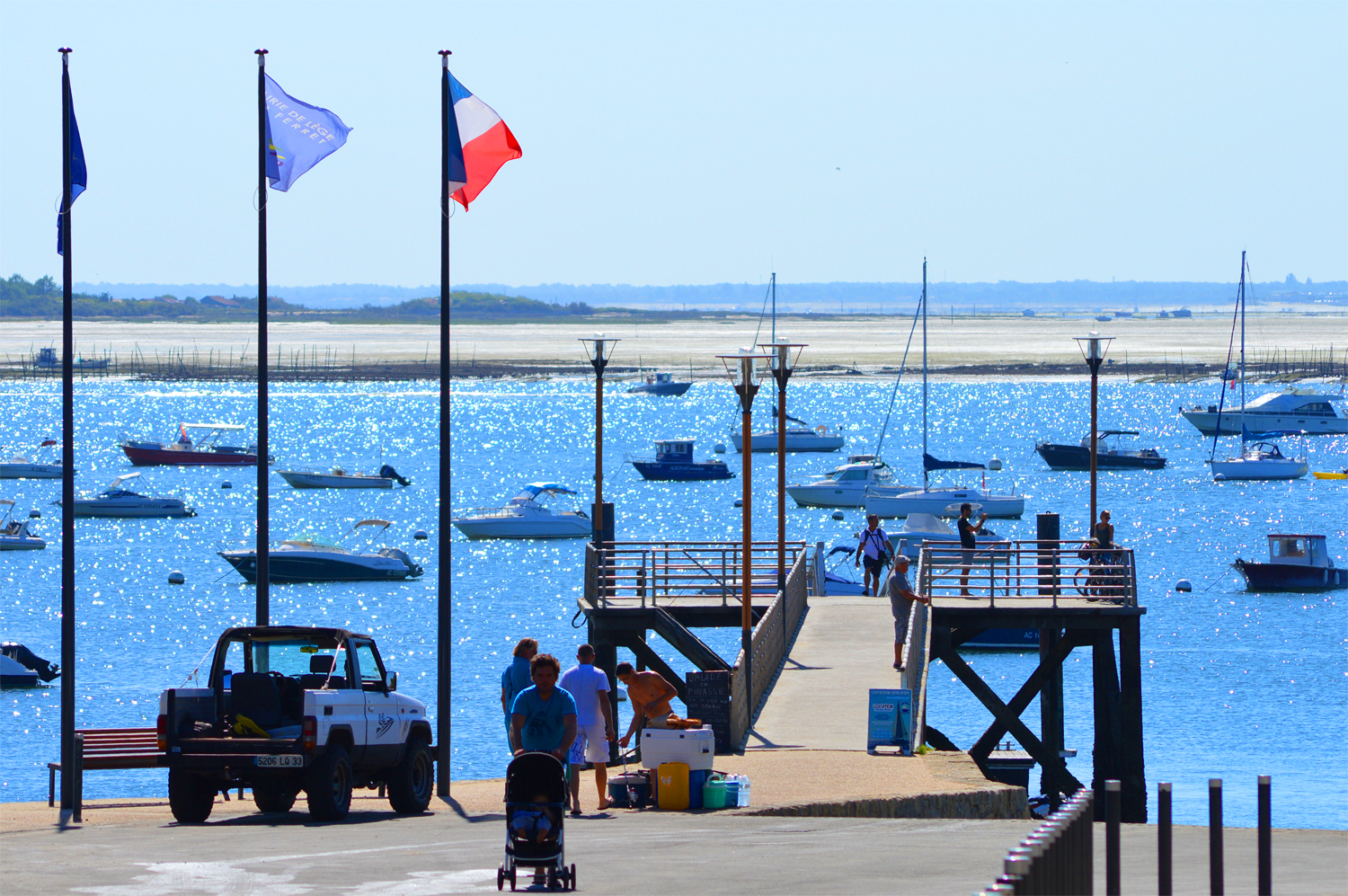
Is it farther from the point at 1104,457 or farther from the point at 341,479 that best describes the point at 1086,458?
the point at 341,479

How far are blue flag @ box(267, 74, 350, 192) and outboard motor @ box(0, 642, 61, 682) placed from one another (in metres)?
35.2

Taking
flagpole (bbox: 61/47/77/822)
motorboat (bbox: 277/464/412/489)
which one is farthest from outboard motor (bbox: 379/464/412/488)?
flagpole (bbox: 61/47/77/822)

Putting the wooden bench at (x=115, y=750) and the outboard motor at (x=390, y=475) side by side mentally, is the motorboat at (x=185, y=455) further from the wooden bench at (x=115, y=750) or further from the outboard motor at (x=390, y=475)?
the wooden bench at (x=115, y=750)

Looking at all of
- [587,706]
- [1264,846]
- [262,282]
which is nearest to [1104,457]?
[262,282]

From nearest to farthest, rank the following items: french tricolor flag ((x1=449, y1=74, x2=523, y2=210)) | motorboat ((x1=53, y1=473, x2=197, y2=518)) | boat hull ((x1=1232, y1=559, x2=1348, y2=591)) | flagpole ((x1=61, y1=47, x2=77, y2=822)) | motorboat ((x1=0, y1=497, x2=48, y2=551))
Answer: flagpole ((x1=61, y1=47, x2=77, y2=822))
french tricolor flag ((x1=449, y1=74, x2=523, y2=210))
boat hull ((x1=1232, y1=559, x2=1348, y2=591))
motorboat ((x1=0, y1=497, x2=48, y2=551))
motorboat ((x1=53, y1=473, x2=197, y2=518))

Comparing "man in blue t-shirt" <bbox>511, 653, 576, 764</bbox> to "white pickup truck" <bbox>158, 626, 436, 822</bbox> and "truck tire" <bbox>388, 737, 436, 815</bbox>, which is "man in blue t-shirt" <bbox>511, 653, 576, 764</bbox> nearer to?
"white pickup truck" <bbox>158, 626, 436, 822</bbox>

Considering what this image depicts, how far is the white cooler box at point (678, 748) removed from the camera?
16.7 meters

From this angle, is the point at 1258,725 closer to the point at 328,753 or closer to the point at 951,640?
the point at 951,640

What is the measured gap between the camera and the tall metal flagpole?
1850cm

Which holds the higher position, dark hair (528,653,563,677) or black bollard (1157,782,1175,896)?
dark hair (528,653,563,677)

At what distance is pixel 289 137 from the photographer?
22578mm

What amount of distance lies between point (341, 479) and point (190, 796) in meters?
114

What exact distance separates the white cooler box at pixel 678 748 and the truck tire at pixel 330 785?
267 cm

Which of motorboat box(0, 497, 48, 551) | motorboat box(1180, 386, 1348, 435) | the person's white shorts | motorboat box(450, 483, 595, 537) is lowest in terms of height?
motorboat box(0, 497, 48, 551)
